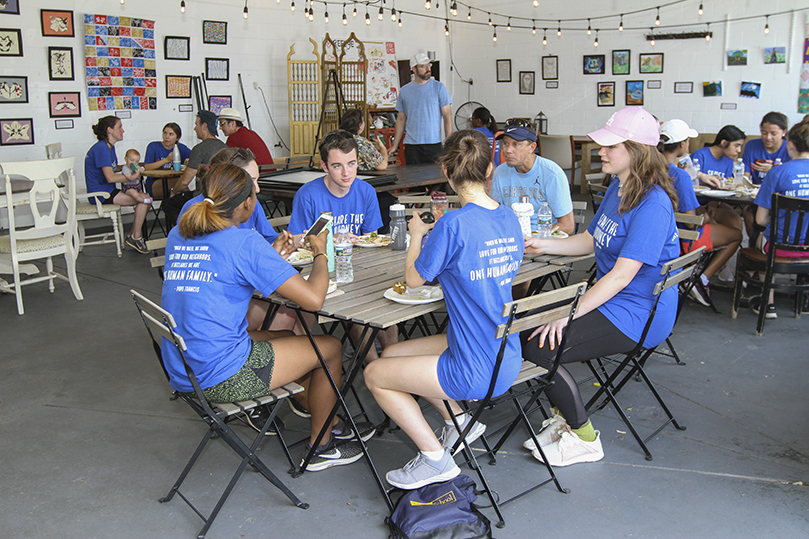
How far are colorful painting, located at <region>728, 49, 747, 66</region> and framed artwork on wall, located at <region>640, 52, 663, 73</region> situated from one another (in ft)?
3.16

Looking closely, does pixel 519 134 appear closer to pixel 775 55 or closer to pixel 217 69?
pixel 217 69

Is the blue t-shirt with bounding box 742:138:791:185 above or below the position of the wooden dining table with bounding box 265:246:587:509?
above

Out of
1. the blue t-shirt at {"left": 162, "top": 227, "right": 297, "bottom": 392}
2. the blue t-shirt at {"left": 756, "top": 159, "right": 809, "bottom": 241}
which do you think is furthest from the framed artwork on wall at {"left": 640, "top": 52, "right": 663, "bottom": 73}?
the blue t-shirt at {"left": 162, "top": 227, "right": 297, "bottom": 392}

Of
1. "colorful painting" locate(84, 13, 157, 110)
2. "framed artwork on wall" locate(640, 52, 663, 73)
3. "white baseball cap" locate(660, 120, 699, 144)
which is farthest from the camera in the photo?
"framed artwork on wall" locate(640, 52, 663, 73)

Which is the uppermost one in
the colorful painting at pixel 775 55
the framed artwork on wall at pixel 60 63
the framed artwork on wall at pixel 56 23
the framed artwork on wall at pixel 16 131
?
the framed artwork on wall at pixel 56 23

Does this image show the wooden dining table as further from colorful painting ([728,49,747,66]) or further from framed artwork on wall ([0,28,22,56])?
colorful painting ([728,49,747,66])

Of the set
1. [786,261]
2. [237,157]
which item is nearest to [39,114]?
[237,157]

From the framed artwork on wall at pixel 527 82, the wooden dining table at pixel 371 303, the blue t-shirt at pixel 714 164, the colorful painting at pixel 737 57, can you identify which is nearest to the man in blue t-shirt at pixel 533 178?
the wooden dining table at pixel 371 303

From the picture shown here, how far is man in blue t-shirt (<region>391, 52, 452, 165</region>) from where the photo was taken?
22.1 ft

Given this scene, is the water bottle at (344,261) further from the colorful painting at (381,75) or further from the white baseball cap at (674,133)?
the colorful painting at (381,75)

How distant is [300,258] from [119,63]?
20.5 ft

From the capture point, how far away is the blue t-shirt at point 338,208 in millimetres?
3488

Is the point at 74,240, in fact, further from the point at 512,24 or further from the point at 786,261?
the point at 512,24

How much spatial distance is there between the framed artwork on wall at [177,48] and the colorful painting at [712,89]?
7071 mm
